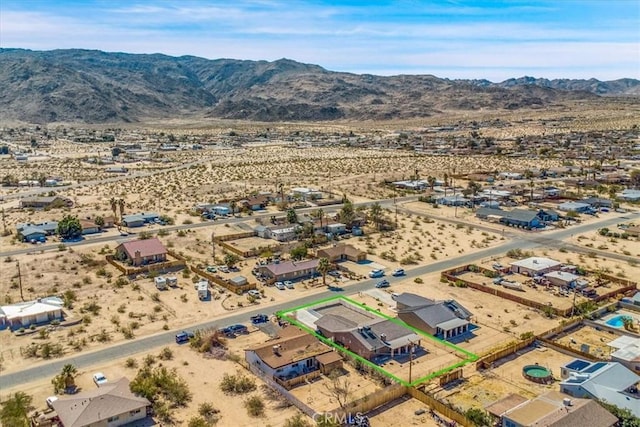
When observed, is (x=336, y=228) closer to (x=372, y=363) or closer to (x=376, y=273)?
(x=376, y=273)

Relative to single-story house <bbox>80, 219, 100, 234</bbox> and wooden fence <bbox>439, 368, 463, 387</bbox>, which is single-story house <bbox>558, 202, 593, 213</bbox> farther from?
single-story house <bbox>80, 219, 100, 234</bbox>

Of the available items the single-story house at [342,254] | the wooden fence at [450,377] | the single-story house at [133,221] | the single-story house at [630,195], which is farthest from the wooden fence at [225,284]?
the single-story house at [630,195]

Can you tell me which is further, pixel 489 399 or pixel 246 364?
pixel 246 364

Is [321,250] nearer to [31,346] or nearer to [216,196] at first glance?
[31,346]

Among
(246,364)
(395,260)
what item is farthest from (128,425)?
(395,260)

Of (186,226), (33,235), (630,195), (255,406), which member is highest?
(630,195)

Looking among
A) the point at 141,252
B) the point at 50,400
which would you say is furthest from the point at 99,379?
the point at 141,252

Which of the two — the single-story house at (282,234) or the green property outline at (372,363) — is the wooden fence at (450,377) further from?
the single-story house at (282,234)
